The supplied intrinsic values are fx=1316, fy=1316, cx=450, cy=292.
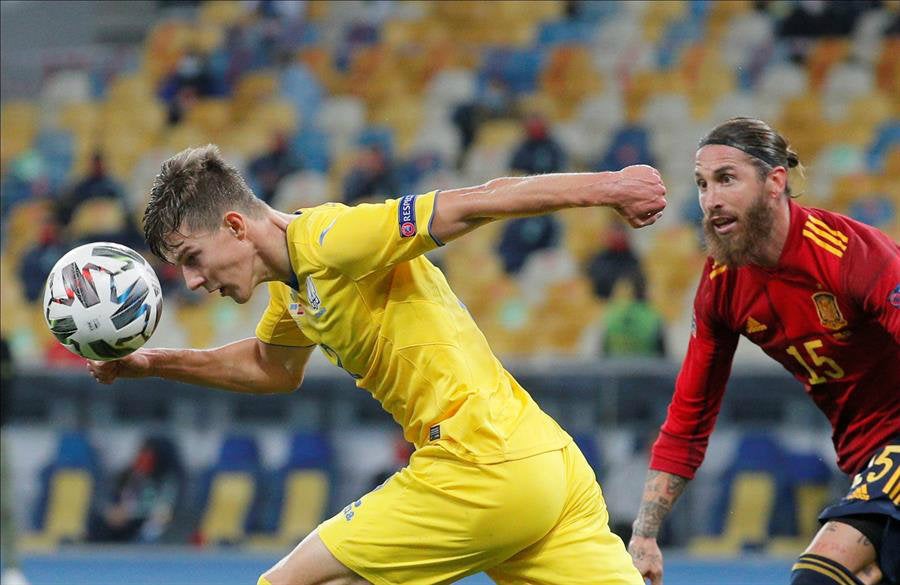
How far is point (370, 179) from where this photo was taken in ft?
41.7

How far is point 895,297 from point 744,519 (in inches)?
217

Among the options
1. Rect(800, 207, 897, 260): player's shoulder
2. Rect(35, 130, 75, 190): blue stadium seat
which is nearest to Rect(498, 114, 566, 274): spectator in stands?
Rect(35, 130, 75, 190): blue stadium seat

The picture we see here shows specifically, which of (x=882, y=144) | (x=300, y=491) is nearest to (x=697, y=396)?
(x=300, y=491)

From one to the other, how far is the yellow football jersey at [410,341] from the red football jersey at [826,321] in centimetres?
84

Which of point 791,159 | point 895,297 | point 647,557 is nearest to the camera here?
point 895,297

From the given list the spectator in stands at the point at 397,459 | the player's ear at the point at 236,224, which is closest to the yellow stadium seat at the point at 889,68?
the spectator in stands at the point at 397,459

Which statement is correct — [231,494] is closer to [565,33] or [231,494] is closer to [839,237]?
[565,33]

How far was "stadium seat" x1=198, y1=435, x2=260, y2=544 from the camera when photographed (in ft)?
33.2

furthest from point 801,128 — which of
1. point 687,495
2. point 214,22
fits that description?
point 214,22

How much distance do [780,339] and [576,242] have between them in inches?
277

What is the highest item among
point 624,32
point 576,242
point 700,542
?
point 624,32

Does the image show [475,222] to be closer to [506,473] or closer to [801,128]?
[506,473]

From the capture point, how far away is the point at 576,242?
1158cm

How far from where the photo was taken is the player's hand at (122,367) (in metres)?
4.70
